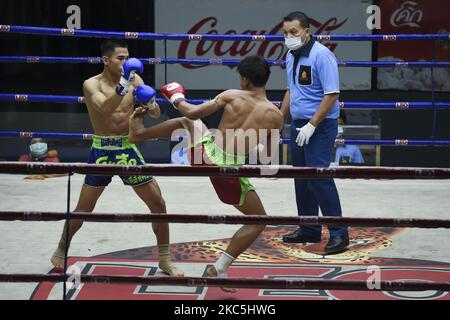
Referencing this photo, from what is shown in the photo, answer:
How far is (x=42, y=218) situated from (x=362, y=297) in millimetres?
1760

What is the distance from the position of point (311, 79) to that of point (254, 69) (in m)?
0.83

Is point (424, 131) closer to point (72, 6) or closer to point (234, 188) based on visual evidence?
point (72, 6)

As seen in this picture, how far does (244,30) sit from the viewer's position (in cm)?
1027

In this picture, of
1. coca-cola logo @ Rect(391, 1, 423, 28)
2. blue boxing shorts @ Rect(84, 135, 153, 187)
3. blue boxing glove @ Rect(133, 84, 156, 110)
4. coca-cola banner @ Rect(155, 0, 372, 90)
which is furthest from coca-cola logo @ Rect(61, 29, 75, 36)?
coca-cola logo @ Rect(391, 1, 423, 28)

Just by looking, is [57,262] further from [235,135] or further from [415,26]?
[415,26]

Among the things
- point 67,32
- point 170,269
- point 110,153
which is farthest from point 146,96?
point 67,32

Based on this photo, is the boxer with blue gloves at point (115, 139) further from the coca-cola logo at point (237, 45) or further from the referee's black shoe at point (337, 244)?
the coca-cola logo at point (237, 45)

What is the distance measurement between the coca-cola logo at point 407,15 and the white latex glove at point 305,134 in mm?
5482

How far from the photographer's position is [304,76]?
5.25 metres

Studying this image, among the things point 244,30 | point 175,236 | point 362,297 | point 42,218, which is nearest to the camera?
point 42,218

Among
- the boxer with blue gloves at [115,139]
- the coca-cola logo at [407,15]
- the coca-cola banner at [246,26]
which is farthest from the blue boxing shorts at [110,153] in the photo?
the coca-cola logo at [407,15]

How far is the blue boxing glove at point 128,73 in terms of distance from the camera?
461 cm

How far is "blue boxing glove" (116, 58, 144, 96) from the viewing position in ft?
15.1

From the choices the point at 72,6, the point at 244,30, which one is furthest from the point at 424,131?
the point at 72,6
